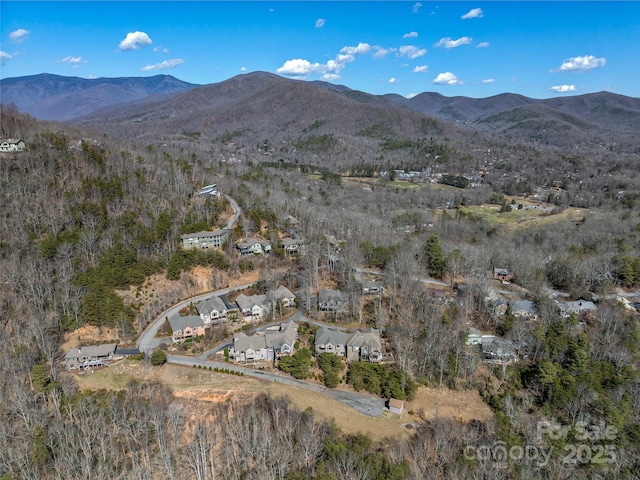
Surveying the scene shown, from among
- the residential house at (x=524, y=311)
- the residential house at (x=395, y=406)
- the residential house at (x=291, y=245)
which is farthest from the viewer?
the residential house at (x=291, y=245)

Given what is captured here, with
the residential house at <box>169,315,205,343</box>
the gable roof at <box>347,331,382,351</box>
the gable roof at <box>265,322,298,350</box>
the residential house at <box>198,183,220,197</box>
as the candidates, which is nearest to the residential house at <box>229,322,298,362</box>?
the gable roof at <box>265,322,298,350</box>

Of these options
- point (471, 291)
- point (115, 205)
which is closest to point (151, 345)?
point (115, 205)

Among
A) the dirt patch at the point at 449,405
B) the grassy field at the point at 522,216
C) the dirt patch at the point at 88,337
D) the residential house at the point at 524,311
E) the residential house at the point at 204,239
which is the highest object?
the residential house at the point at 204,239

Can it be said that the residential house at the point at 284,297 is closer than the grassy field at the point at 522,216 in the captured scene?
Yes

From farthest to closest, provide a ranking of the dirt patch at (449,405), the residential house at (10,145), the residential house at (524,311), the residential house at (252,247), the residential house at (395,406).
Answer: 1. the residential house at (10,145)
2. the residential house at (252,247)
3. the residential house at (524,311)
4. the dirt patch at (449,405)
5. the residential house at (395,406)

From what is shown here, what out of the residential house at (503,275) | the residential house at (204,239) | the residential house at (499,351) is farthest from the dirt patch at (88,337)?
the residential house at (503,275)

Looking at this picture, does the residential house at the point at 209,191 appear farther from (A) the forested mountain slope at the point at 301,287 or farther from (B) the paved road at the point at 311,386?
(B) the paved road at the point at 311,386
